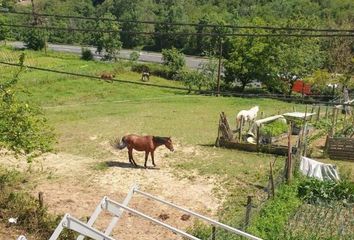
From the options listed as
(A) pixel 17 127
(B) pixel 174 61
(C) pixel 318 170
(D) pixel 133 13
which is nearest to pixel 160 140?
(C) pixel 318 170

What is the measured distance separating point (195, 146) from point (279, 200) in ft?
24.2

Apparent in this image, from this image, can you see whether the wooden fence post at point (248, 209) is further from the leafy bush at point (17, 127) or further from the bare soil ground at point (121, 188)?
the leafy bush at point (17, 127)

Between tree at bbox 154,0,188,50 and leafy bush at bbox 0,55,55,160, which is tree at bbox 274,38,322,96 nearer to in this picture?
tree at bbox 154,0,188,50

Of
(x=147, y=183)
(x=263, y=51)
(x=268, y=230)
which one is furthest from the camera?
(x=263, y=51)

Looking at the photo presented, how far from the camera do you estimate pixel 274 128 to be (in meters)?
21.5

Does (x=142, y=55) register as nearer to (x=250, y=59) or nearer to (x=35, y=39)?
(x=35, y=39)

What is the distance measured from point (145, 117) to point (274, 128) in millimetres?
8334

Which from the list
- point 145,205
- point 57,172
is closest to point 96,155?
point 57,172

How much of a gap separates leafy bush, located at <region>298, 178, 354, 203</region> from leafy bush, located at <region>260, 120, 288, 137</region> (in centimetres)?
572

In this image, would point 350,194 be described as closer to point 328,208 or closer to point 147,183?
point 328,208

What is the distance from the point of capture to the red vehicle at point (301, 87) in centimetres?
3761

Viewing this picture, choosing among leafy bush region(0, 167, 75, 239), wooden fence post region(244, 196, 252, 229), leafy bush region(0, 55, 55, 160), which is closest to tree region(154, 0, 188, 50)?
leafy bush region(0, 55, 55, 160)

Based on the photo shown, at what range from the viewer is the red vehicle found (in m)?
37.6

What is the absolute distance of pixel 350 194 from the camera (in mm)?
14844
